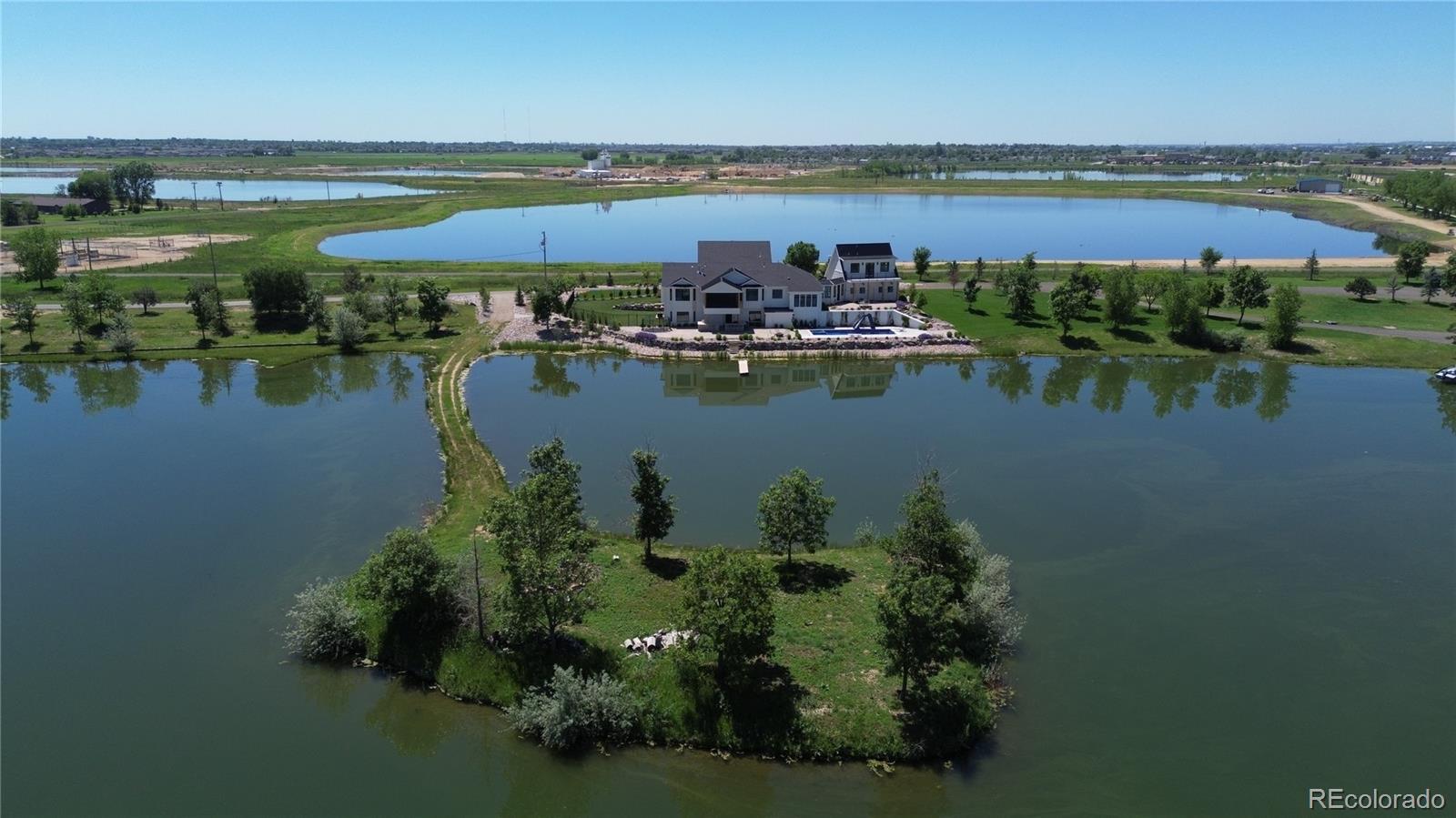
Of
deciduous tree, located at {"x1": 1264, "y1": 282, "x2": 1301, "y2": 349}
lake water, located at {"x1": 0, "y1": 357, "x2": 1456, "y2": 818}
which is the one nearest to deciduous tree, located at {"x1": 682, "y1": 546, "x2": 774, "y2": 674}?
lake water, located at {"x1": 0, "y1": 357, "x2": 1456, "y2": 818}

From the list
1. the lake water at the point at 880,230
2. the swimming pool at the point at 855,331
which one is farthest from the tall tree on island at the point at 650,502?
the lake water at the point at 880,230

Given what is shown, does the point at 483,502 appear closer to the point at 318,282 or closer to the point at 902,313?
the point at 902,313

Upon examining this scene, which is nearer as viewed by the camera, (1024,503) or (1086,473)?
(1024,503)

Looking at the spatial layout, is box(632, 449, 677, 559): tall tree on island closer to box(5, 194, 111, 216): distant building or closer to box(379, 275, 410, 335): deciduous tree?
box(379, 275, 410, 335): deciduous tree

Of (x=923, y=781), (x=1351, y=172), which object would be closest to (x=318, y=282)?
(x=923, y=781)
